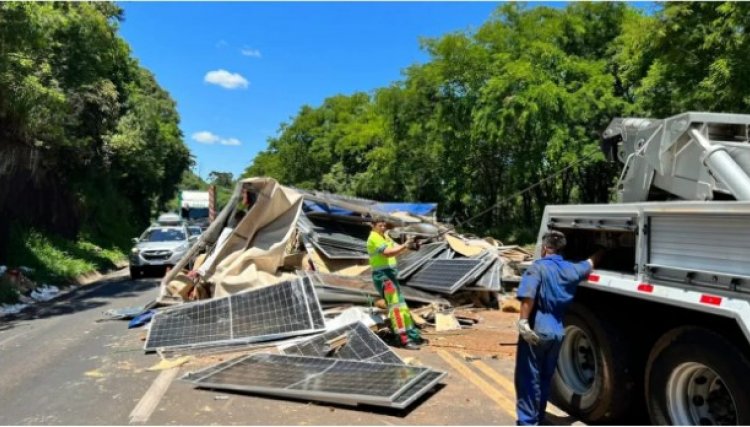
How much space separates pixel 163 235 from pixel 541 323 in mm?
17991

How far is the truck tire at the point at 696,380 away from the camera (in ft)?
11.3

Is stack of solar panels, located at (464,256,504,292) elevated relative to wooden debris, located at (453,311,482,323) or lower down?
elevated

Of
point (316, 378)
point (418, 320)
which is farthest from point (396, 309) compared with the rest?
point (316, 378)

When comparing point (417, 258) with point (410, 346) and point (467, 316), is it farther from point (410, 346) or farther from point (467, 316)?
point (410, 346)

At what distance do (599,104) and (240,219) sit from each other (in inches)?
524

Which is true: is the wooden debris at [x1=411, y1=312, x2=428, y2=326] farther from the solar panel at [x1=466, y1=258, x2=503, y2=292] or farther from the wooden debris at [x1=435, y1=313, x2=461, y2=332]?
the solar panel at [x1=466, y1=258, x2=503, y2=292]

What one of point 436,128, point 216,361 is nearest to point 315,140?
point 436,128

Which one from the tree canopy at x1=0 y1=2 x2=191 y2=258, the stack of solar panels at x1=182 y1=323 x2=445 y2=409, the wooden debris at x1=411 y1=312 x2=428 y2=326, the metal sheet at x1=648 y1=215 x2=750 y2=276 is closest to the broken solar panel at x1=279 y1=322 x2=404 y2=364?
the stack of solar panels at x1=182 y1=323 x2=445 y2=409

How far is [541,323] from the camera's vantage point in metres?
4.70

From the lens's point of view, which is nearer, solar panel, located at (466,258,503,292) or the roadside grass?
solar panel, located at (466,258,503,292)

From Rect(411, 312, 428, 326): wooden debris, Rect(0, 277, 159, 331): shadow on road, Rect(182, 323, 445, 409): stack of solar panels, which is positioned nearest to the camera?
Rect(182, 323, 445, 409): stack of solar panels

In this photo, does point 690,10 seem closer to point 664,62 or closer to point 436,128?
point 664,62

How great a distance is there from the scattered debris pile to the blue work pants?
104 centimetres

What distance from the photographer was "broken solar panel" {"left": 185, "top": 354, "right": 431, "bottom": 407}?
5.50 meters
